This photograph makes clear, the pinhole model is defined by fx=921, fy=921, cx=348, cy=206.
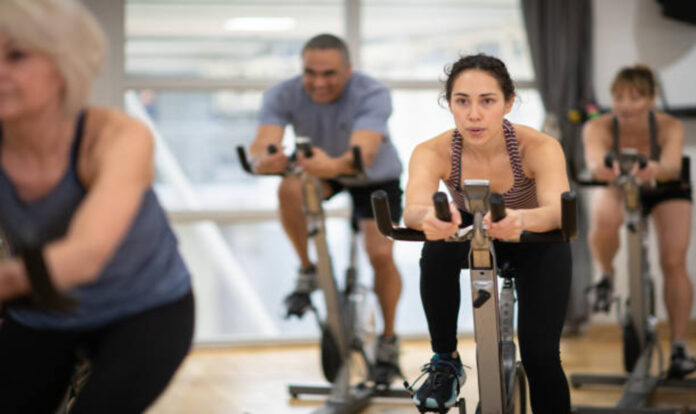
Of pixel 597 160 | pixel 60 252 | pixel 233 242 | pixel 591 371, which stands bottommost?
pixel 591 371

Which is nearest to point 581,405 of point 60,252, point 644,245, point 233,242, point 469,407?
point 644,245

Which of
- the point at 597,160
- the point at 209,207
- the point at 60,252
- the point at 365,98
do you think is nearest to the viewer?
the point at 60,252

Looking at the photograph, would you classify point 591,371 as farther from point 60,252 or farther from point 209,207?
point 60,252

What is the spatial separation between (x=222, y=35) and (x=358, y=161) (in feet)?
7.22

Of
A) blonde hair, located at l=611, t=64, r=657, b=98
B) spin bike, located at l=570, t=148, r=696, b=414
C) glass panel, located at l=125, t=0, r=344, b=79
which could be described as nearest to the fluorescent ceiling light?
glass panel, located at l=125, t=0, r=344, b=79

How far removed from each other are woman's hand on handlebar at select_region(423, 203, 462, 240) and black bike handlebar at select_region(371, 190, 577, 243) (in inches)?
0.8

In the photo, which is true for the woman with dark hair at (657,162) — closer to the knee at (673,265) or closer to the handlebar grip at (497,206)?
the knee at (673,265)

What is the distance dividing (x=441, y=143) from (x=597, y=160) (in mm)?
1751

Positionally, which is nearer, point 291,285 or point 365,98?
point 365,98

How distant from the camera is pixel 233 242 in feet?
17.1

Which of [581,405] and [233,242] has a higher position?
[233,242]

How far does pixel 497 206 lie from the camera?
1874 mm

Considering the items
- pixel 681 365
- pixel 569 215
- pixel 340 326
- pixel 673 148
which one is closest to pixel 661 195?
pixel 673 148

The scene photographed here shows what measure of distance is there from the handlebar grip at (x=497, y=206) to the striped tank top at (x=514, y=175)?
38 cm
